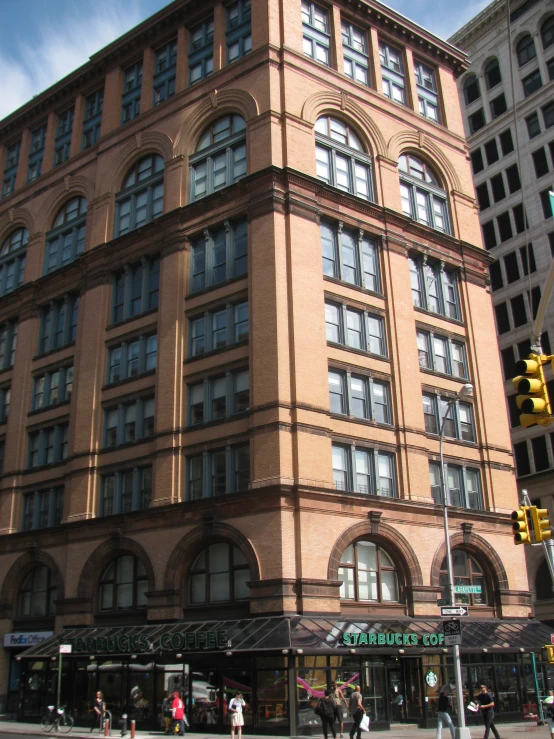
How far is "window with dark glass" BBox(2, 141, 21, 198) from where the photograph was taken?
58.7 m

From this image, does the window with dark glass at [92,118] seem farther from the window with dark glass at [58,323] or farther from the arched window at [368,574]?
the arched window at [368,574]

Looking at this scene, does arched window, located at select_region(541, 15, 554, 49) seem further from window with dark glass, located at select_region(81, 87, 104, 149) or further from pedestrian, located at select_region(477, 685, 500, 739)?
pedestrian, located at select_region(477, 685, 500, 739)

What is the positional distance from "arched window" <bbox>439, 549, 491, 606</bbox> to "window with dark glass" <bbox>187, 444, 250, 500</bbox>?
1118 centimetres

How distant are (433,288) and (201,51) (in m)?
20.1

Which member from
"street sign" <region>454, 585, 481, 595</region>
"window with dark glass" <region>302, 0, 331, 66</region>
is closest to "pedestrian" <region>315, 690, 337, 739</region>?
"street sign" <region>454, 585, 481, 595</region>

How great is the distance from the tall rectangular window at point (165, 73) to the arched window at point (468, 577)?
1253 inches

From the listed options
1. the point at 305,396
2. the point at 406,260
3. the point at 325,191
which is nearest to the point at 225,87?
the point at 325,191

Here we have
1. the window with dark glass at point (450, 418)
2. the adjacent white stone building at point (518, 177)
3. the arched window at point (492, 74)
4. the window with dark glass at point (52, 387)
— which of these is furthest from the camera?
the arched window at point (492, 74)

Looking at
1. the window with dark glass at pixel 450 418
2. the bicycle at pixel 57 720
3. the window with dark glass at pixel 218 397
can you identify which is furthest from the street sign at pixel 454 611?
the bicycle at pixel 57 720

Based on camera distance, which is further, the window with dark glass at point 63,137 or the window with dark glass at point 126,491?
the window with dark glass at point 63,137

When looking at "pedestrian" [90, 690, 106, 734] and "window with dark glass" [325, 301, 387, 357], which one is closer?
"pedestrian" [90, 690, 106, 734]

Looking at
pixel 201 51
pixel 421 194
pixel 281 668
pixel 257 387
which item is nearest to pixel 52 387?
pixel 257 387

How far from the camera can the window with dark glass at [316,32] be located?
45.0m

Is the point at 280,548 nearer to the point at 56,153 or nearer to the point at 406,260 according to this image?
the point at 406,260
